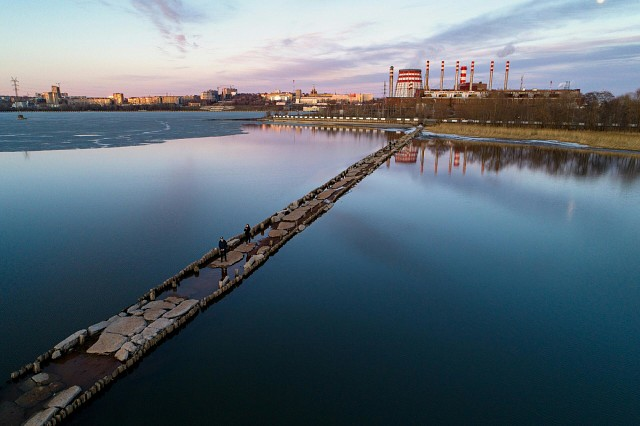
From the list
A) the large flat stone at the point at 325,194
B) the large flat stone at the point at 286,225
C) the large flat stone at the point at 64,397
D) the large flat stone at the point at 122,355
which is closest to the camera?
the large flat stone at the point at 64,397

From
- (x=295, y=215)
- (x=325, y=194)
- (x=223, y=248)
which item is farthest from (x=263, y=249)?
(x=325, y=194)

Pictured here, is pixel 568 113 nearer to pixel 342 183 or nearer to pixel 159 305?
pixel 342 183

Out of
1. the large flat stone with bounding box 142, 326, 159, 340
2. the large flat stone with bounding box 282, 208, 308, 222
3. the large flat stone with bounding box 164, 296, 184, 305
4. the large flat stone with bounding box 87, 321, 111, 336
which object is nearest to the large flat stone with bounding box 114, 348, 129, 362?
the large flat stone with bounding box 142, 326, 159, 340

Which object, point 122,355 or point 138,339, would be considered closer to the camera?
point 122,355

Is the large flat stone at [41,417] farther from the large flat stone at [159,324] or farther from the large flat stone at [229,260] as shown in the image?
the large flat stone at [229,260]

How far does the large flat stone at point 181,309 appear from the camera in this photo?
1389 cm

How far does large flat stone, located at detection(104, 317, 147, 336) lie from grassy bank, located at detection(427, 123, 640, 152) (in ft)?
238

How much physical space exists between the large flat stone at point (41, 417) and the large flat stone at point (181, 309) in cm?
455

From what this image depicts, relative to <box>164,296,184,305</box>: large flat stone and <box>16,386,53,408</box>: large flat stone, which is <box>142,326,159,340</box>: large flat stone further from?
<box>16,386,53,408</box>: large flat stone

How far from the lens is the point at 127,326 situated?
43.0 feet

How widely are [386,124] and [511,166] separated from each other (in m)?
77.3

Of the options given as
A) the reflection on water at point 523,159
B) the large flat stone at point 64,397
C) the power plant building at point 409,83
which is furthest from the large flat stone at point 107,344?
the power plant building at point 409,83

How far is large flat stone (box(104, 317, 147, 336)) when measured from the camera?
1279cm

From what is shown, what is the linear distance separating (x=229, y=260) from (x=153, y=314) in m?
5.45
